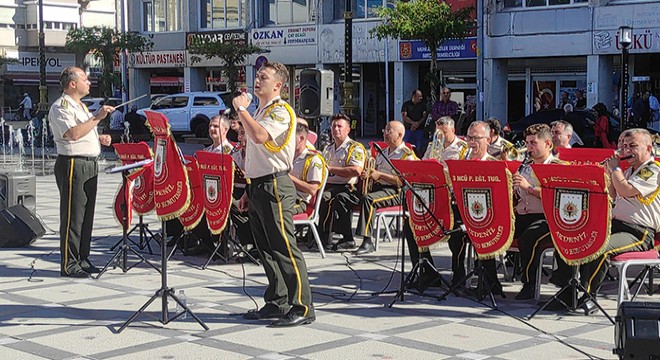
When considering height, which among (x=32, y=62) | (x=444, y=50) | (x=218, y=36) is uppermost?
(x=218, y=36)

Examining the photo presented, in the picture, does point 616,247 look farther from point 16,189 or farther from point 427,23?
point 427,23

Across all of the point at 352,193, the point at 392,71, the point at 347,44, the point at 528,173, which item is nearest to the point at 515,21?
the point at 392,71

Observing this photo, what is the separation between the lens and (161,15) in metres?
46.1

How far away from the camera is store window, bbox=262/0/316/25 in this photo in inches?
1555

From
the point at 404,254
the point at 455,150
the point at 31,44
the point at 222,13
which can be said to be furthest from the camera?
the point at 31,44

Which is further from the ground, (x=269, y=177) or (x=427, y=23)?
(x=427, y=23)

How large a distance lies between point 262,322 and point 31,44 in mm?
65103

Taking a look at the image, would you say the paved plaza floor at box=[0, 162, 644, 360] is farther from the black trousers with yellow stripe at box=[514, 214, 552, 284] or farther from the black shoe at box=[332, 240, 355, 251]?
the black shoe at box=[332, 240, 355, 251]

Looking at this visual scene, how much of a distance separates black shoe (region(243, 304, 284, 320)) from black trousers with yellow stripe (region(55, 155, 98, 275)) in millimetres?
2454

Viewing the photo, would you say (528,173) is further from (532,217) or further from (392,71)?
(392,71)

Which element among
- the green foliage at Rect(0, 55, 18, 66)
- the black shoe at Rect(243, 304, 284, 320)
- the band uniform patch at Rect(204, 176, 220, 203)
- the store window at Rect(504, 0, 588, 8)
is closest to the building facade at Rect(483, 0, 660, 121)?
the store window at Rect(504, 0, 588, 8)

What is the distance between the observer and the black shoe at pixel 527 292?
27.5 ft

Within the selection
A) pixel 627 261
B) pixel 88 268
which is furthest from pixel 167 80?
pixel 627 261

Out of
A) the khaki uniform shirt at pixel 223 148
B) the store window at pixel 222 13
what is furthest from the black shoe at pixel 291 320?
the store window at pixel 222 13
